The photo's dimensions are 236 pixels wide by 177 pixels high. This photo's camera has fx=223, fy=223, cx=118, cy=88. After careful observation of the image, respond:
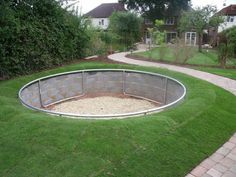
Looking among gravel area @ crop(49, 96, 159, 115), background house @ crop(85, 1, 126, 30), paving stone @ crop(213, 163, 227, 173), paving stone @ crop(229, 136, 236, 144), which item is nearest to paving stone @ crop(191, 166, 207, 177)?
paving stone @ crop(213, 163, 227, 173)

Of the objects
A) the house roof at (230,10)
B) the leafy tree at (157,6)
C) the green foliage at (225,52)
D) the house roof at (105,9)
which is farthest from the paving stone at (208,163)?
the house roof at (105,9)

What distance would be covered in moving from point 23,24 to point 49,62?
2273 millimetres

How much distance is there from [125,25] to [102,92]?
51.5 ft

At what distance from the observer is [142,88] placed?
383 inches

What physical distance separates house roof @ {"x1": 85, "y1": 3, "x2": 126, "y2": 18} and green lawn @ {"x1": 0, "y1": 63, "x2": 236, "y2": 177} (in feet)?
107

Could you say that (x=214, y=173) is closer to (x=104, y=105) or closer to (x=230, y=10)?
(x=104, y=105)

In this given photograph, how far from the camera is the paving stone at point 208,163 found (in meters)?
3.90

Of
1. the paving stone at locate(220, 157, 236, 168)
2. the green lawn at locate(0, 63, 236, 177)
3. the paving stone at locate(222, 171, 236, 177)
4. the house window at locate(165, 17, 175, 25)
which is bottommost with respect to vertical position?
the paving stone at locate(222, 171, 236, 177)

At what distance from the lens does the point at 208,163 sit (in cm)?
399

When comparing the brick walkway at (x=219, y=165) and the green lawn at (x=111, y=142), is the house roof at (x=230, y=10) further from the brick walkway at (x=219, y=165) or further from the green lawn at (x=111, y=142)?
the brick walkway at (x=219, y=165)

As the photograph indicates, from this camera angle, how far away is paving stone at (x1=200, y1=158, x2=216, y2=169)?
3.90 metres

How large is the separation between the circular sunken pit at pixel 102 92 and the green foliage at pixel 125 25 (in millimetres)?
14941

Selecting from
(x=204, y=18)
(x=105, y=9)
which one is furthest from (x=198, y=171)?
(x=105, y=9)

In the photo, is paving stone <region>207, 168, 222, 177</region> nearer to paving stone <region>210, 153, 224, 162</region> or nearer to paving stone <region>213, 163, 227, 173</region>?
paving stone <region>213, 163, 227, 173</region>
